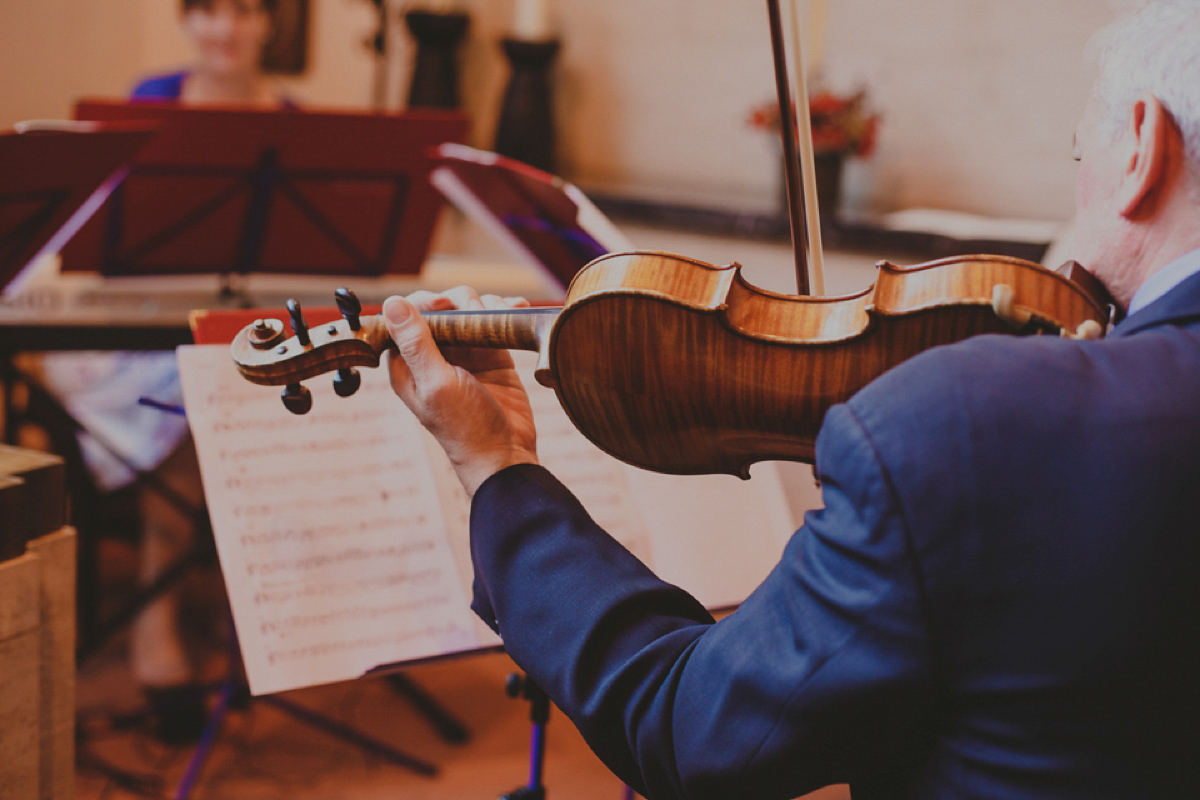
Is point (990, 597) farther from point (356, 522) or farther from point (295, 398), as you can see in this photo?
point (356, 522)

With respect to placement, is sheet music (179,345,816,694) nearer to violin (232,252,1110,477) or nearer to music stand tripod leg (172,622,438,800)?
violin (232,252,1110,477)

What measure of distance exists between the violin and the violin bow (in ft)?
0.92

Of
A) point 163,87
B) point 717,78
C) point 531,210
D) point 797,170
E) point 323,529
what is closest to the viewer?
point 797,170

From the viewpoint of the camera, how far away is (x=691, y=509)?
1.45m

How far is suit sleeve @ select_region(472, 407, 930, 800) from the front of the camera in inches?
24.2

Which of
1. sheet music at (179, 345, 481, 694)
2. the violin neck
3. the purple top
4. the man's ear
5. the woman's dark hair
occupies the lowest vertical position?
sheet music at (179, 345, 481, 694)

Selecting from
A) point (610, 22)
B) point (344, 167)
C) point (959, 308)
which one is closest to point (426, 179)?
point (344, 167)

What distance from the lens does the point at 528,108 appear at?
14.6 feet

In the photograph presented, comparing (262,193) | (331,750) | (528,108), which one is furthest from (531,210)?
(528,108)

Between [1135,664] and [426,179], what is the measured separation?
6.54 ft

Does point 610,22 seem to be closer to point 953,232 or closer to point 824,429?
point 953,232

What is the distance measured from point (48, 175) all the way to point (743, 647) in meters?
1.62

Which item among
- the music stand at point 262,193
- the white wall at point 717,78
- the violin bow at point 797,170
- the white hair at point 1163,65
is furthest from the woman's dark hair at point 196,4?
the white hair at point 1163,65

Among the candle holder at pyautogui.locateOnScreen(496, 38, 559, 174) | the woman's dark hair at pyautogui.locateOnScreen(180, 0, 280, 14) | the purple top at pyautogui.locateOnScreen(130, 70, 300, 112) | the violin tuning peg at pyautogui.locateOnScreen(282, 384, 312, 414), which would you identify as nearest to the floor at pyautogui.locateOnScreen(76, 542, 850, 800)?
the violin tuning peg at pyautogui.locateOnScreen(282, 384, 312, 414)
